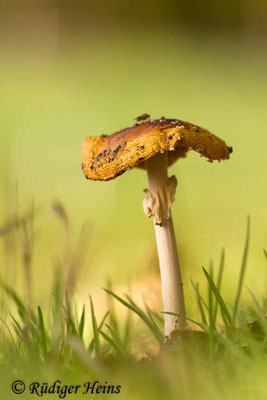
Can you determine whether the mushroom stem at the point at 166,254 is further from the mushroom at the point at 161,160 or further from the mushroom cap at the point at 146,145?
the mushroom cap at the point at 146,145

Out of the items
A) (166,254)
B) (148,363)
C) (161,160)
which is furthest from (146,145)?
(148,363)

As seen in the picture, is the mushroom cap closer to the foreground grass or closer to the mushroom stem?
the mushroom stem

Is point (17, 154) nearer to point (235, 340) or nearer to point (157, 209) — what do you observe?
point (157, 209)

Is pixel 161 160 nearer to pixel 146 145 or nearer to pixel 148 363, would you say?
pixel 146 145

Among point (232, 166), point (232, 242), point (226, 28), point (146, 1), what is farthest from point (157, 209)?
point (146, 1)

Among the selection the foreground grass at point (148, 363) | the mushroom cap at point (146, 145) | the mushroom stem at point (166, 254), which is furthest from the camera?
the mushroom stem at point (166, 254)

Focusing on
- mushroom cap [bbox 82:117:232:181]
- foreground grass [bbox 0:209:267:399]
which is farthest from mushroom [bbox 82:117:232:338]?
foreground grass [bbox 0:209:267:399]

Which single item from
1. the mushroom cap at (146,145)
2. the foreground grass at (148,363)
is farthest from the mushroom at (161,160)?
the foreground grass at (148,363)
